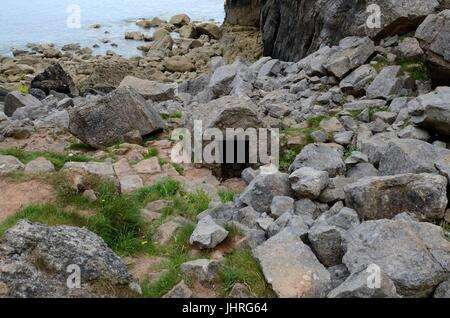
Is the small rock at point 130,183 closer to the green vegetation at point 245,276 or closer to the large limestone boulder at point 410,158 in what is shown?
the green vegetation at point 245,276

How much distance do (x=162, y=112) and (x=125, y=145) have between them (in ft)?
13.4

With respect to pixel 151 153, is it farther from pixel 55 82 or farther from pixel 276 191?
pixel 55 82

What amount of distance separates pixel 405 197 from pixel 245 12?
37136 millimetres

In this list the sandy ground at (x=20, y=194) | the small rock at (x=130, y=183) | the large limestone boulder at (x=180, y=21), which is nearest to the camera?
the sandy ground at (x=20, y=194)

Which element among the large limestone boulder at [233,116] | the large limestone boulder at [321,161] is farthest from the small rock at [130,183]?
the large limestone boulder at [321,161]

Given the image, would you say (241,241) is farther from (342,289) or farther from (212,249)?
(342,289)

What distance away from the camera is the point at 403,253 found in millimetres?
6090

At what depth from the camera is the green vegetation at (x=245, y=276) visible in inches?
246

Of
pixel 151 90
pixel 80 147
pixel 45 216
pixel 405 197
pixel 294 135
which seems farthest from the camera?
pixel 151 90

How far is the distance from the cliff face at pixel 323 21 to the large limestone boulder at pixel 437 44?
11.7 ft

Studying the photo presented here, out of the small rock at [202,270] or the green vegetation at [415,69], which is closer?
the small rock at [202,270]

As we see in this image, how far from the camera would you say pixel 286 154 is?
12.4 meters

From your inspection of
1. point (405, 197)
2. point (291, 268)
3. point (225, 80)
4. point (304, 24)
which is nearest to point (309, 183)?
point (405, 197)

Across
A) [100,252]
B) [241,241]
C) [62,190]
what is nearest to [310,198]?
[241,241]
